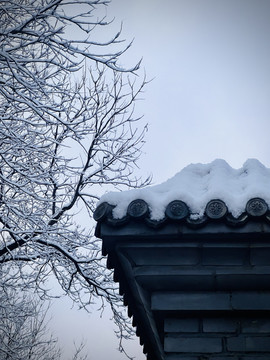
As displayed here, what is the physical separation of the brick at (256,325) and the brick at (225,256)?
0.40 metres

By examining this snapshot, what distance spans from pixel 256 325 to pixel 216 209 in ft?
2.78

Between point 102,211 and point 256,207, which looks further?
point 102,211

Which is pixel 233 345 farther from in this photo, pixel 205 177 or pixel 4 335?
pixel 4 335

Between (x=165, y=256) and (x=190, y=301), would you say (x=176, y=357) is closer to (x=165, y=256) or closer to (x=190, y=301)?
(x=190, y=301)

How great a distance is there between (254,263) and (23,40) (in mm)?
4499

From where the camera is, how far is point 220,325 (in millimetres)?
2791

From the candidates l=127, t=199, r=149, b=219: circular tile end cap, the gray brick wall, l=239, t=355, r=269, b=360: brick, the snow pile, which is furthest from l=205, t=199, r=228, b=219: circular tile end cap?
l=239, t=355, r=269, b=360: brick

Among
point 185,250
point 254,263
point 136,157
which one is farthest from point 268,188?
point 136,157

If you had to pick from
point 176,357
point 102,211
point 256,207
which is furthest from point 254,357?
point 102,211

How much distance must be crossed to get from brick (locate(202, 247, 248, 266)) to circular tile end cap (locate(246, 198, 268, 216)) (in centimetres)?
31

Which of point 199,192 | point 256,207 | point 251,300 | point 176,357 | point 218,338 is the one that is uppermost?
point 199,192

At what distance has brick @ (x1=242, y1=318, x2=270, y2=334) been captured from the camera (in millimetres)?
2732

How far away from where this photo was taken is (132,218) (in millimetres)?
2725

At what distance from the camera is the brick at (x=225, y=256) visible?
2.73 meters
